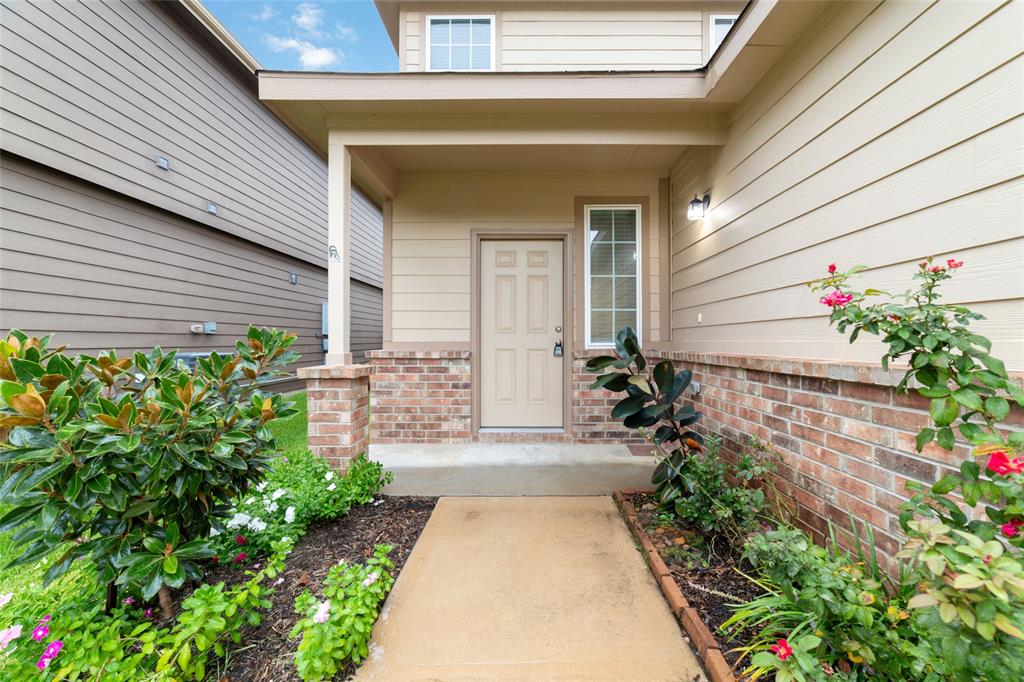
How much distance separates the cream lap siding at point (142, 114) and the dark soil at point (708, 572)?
217 inches

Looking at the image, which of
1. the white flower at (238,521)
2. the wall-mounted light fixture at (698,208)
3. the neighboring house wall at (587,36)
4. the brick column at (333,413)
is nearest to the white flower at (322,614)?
the white flower at (238,521)

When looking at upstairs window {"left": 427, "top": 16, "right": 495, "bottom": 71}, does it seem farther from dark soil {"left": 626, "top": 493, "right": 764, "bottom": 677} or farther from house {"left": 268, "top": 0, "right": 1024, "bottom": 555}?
dark soil {"left": 626, "top": 493, "right": 764, "bottom": 677}

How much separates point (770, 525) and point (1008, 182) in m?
1.64

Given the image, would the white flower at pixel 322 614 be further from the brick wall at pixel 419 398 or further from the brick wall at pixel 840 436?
the brick wall at pixel 419 398

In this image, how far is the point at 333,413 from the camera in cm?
260

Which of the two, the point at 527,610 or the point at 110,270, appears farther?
the point at 110,270

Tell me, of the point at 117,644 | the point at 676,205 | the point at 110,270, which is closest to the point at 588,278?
the point at 676,205

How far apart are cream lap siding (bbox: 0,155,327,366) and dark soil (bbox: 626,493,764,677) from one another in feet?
16.9

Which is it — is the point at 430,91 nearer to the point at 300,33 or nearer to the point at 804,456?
the point at 804,456

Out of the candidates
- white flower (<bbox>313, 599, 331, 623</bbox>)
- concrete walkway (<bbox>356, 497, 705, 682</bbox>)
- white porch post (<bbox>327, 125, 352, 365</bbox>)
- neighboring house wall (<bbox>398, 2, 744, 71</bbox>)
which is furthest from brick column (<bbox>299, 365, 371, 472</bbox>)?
neighboring house wall (<bbox>398, 2, 744, 71</bbox>)

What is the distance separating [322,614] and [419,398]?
8.54ft

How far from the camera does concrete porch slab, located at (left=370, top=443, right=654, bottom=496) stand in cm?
274

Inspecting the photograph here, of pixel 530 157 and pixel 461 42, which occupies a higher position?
pixel 461 42

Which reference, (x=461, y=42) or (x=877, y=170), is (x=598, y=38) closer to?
(x=461, y=42)
